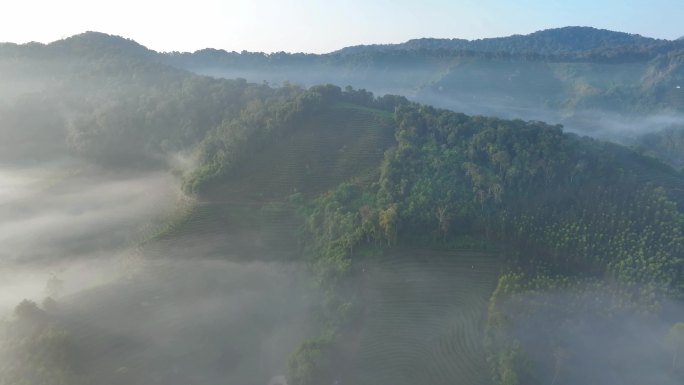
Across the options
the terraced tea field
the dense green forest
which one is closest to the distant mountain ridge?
the dense green forest

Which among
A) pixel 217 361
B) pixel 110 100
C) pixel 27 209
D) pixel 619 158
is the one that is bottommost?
pixel 217 361

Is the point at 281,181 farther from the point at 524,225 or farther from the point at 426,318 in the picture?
the point at 524,225

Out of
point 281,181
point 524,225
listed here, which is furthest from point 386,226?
point 281,181

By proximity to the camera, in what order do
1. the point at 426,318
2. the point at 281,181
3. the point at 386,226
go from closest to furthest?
the point at 426,318, the point at 386,226, the point at 281,181

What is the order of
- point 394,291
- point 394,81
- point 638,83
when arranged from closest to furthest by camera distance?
point 394,291, point 638,83, point 394,81

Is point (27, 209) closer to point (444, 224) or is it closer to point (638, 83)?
point (444, 224)

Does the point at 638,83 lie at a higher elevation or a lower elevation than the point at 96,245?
higher

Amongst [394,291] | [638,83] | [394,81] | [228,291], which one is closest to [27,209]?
[228,291]

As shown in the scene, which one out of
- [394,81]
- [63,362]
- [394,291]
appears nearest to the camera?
[63,362]
